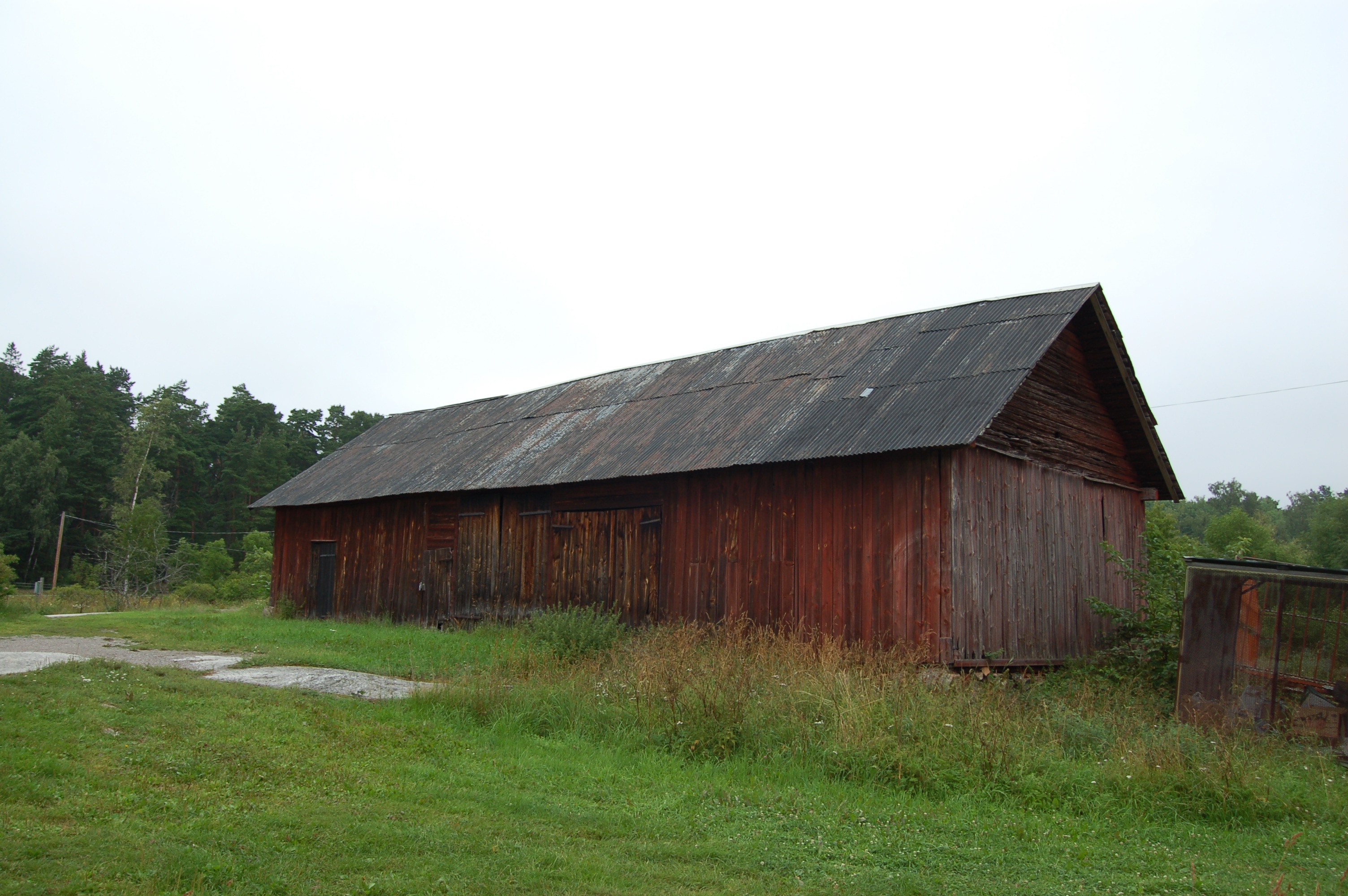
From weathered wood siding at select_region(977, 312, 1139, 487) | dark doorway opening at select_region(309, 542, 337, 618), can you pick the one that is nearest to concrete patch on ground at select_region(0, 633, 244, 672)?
dark doorway opening at select_region(309, 542, 337, 618)

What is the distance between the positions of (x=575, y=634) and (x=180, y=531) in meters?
52.5

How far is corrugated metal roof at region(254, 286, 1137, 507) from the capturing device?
13078 millimetres

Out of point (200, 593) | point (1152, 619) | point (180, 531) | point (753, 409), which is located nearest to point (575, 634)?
point (753, 409)

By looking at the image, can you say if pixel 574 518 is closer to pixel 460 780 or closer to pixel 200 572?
pixel 460 780

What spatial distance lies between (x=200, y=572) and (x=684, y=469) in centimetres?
3789

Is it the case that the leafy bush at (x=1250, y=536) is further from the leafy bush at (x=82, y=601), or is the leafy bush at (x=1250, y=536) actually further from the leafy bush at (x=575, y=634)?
the leafy bush at (x=82, y=601)

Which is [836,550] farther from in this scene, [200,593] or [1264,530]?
[1264,530]

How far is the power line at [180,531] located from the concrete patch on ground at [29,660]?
3704 centimetres

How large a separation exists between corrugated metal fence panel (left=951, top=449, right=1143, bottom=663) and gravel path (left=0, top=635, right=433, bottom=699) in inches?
279

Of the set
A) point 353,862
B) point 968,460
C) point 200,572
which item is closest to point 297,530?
point 968,460

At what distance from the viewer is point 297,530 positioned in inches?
944

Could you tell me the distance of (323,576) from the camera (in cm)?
2281

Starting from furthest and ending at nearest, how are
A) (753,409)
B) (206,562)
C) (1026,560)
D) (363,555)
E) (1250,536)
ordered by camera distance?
1. (1250,536)
2. (206,562)
3. (363,555)
4. (753,409)
5. (1026,560)

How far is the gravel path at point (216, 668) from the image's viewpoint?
10.2m
